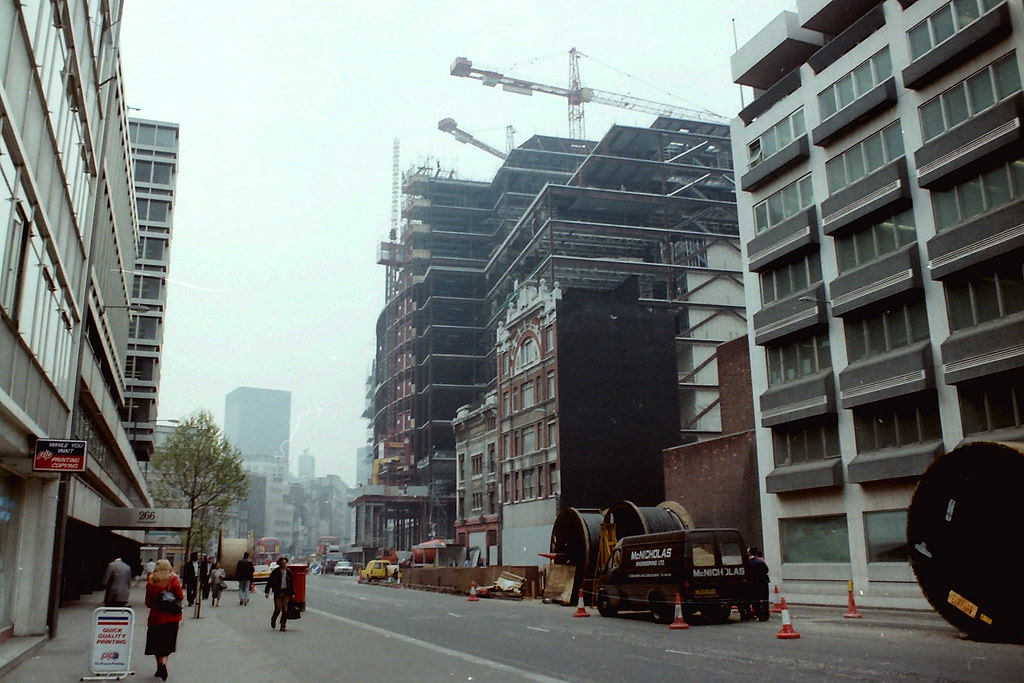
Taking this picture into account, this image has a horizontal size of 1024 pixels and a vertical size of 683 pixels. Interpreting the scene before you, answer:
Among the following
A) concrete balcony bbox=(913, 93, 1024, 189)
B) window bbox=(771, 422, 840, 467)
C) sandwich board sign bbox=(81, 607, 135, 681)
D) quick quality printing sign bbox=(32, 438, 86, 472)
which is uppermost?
concrete balcony bbox=(913, 93, 1024, 189)

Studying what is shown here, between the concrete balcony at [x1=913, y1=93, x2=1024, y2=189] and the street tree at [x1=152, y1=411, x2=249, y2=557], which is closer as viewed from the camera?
the concrete balcony at [x1=913, y1=93, x2=1024, y2=189]

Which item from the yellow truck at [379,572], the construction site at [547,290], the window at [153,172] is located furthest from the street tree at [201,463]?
the window at [153,172]

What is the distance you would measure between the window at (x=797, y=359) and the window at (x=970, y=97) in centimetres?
868

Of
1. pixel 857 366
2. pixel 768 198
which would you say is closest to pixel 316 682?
pixel 857 366

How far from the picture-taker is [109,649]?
1220 cm

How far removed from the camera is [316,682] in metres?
11.9

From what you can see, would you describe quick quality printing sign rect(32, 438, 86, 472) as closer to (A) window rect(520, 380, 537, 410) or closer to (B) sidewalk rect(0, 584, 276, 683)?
(B) sidewalk rect(0, 584, 276, 683)

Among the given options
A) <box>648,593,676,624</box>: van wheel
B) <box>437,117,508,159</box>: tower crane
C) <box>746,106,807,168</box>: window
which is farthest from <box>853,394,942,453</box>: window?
<box>437,117,508,159</box>: tower crane

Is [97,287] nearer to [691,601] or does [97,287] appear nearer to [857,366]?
[691,601]

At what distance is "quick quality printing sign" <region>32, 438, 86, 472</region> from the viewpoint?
16141 mm

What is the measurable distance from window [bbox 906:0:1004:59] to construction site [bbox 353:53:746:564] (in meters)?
33.7

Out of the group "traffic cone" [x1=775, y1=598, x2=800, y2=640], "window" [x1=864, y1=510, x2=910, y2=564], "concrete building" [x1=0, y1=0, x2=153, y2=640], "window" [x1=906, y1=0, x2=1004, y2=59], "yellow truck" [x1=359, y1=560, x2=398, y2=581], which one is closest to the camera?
"concrete building" [x1=0, y1=0, x2=153, y2=640]

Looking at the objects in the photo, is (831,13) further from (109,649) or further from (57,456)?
(109,649)

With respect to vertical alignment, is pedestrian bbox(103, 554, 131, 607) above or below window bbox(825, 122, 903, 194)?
below
